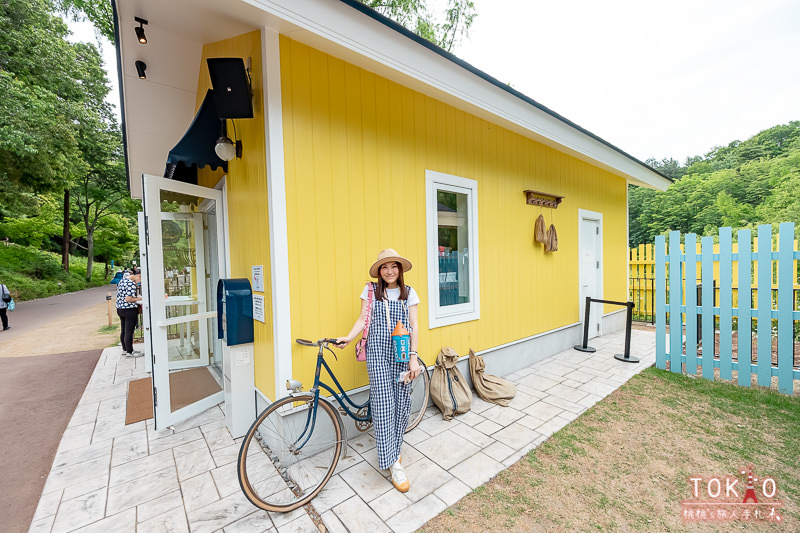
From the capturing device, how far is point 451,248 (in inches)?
139

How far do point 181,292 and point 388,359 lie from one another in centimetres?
264

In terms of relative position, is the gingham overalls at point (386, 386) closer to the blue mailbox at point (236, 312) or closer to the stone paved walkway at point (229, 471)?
the stone paved walkway at point (229, 471)

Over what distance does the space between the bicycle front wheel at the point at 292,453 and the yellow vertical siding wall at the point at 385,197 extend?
0.31 meters

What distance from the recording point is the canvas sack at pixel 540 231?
4.43 metres

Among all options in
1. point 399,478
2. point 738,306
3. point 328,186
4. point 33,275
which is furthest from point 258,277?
point 33,275

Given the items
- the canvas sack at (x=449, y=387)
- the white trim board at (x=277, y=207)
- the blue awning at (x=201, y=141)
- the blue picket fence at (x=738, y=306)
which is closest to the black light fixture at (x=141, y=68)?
the blue awning at (x=201, y=141)

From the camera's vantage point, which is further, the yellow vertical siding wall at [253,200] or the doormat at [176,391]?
the doormat at [176,391]

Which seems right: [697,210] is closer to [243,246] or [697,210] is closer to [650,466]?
[650,466]

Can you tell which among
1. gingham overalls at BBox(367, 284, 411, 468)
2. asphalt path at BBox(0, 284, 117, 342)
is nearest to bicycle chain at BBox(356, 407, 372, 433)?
gingham overalls at BBox(367, 284, 411, 468)

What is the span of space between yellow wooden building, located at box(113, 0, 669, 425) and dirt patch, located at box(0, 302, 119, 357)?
14.0 feet

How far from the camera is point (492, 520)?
1.76 meters

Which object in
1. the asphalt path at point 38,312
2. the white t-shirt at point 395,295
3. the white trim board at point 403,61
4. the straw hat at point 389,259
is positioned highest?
the white trim board at point 403,61

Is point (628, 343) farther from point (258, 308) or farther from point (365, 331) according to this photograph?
point (258, 308)

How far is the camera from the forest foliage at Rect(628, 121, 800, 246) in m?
16.2
